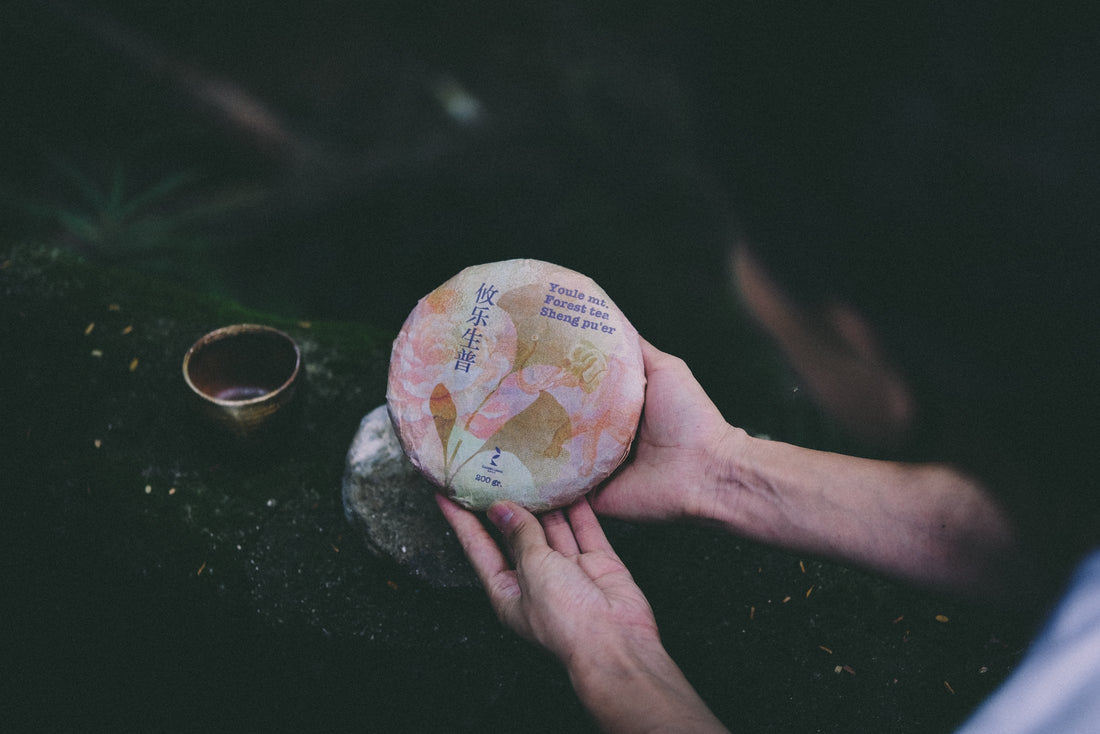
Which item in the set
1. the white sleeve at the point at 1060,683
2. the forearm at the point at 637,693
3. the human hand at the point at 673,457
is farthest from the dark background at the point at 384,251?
the white sleeve at the point at 1060,683

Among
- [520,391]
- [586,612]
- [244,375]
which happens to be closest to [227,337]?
[244,375]

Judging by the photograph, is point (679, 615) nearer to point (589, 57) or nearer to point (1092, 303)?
point (1092, 303)

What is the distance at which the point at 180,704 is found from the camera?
74.5 inches

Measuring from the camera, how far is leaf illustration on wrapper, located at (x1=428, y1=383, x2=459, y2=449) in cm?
160

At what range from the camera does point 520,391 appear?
1.60m

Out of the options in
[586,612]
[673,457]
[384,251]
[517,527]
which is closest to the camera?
[586,612]

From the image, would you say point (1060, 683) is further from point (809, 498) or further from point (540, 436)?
point (540, 436)

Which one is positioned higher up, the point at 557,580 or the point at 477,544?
the point at 477,544

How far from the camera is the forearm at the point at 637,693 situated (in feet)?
3.83

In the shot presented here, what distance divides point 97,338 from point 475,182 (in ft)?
7.36

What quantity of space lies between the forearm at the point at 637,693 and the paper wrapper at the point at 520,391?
428 millimetres

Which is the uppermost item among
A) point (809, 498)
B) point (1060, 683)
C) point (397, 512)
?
point (397, 512)

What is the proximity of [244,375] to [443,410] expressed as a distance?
0.80 metres

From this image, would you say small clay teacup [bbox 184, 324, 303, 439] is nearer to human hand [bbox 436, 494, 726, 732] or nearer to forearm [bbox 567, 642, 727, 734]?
human hand [bbox 436, 494, 726, 732]
